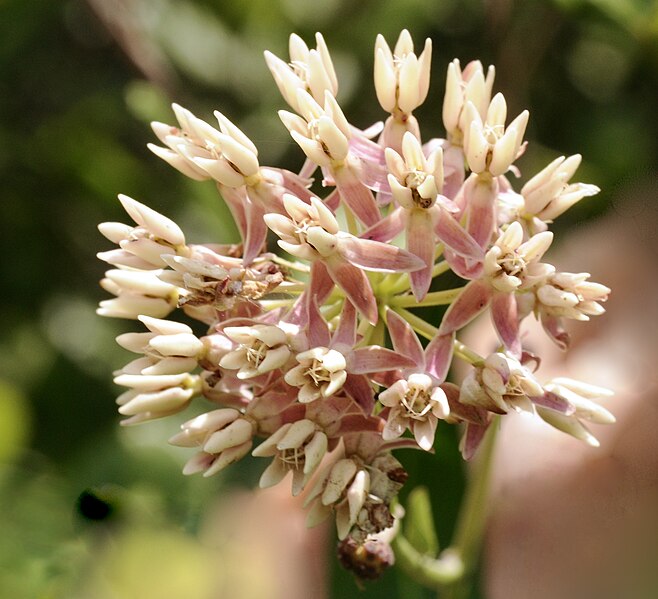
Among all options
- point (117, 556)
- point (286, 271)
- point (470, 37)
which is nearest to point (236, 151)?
point (286, 271)

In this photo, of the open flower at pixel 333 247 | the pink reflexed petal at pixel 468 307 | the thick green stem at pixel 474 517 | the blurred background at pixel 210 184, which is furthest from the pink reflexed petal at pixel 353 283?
the blurred background at pixel 210 184

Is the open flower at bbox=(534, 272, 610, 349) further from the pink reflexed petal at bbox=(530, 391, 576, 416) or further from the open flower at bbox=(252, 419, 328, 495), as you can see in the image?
the open flower at bbox=(252, 419, 328, 495)

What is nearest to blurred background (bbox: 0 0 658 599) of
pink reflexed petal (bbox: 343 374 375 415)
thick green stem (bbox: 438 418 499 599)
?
thick green stem (bbox: 438 418 499 599)

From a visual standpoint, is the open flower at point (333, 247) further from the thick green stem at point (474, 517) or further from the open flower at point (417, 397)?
the thick green stem at point (474, 517)

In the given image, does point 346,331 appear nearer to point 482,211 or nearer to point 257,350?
point 257,350

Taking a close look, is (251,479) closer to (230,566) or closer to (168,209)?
(230,566)

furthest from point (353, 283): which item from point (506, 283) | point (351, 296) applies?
point (506, 283)
